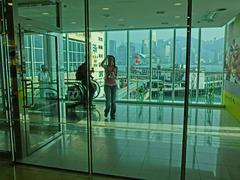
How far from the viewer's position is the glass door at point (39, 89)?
3.72m

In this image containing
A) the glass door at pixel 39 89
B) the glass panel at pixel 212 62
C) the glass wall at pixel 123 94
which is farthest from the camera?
the glass panel at pixel 212 62

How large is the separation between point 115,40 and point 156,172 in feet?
11.1

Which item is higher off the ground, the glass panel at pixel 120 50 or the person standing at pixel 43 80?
the glass panel at pixel 120 50

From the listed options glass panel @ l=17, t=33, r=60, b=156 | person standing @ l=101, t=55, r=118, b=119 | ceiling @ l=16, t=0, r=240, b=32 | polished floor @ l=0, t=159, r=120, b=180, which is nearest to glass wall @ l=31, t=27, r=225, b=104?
person standing @ l=101, t=55, r=118, b=119

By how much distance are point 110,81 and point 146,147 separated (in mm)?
2030

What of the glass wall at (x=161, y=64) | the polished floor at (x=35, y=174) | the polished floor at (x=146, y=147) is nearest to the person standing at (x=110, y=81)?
the glass wall at (x=161, y=64)

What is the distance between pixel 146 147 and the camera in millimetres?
4004

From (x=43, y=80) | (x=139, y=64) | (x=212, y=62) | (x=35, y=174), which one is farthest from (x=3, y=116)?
(x=212, y=62)

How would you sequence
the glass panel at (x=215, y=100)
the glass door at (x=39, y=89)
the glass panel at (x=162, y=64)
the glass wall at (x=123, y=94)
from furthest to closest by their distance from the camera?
the glass panel at (x=162, y=64), the glass door at (x=39, y=89), the glass wall at (x=123, y=94), the glass panel at (x=215, y=100)

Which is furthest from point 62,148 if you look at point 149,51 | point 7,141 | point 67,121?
point 149,51

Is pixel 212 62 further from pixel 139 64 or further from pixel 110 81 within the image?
pixel 110 81

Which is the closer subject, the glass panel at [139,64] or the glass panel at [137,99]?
the glass panel at [137,99]

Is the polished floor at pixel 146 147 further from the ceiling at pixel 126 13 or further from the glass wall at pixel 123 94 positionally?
the ceiling at pixel 126 13

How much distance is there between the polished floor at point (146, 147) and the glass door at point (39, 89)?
0.14 m
